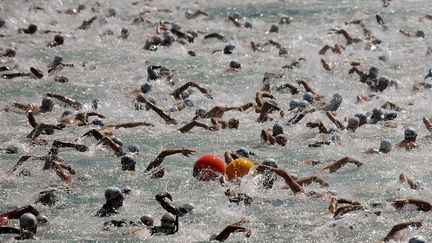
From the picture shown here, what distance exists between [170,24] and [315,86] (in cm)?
715

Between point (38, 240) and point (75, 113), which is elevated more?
point (38, 240)

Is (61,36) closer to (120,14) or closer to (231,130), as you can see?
(120,14)

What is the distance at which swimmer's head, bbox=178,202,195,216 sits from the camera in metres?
10.3

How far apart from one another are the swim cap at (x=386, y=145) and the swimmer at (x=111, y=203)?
14.6ft

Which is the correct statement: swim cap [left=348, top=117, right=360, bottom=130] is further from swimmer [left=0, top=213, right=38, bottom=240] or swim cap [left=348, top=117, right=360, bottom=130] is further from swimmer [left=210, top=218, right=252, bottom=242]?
swimmer [left=0, top=213, right=38, bottom=240]

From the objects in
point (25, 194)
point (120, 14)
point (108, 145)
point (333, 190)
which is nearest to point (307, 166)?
point (333, 190)

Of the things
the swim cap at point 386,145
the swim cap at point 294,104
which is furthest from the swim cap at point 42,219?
the swim cap at point 294,104

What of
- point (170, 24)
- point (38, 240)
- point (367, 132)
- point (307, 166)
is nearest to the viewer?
point (38, 240)

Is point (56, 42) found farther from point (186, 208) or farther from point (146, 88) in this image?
point (186, 208)

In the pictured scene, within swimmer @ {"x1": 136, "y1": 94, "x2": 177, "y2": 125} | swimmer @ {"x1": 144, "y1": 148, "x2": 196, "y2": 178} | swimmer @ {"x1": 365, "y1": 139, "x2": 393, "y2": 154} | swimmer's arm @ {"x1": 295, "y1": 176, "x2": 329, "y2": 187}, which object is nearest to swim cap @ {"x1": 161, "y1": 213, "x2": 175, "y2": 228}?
swimmer's arm @ {"x1": 295, "y1": 176, "x2": 329, "y2": 187}

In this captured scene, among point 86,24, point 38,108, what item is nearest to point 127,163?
point 38,108

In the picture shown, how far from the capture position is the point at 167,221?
31.2 ft

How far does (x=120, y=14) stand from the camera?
83.2 feet

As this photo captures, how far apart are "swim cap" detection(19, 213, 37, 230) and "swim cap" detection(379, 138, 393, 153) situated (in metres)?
5.74
